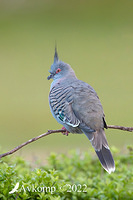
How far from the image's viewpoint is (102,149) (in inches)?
95.0

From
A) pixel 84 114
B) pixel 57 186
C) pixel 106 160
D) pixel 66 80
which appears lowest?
pixel 57 186

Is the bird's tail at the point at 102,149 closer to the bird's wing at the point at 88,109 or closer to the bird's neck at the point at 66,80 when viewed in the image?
the bird's wing at the point at 88,109

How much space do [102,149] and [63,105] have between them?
0.46 m

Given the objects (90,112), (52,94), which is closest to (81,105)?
(90,112)

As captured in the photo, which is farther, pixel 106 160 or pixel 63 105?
pixel 63 105

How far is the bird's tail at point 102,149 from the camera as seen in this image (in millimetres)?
2318

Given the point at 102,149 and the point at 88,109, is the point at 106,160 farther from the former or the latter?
the point at 88,109

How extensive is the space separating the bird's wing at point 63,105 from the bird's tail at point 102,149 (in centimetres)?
16

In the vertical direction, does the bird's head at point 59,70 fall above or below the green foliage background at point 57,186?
above

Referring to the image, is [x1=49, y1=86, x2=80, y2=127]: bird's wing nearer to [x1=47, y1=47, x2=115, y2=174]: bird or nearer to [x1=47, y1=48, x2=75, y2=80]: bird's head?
[x1=47, y1=47, x2=115, y2=174]: bird

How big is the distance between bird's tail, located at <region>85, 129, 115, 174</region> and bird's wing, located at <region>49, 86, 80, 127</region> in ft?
0.51

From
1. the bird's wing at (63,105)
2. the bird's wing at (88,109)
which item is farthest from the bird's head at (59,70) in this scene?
the bird's wing at (88,109)

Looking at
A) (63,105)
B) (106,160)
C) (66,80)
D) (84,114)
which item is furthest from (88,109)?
(66,80)

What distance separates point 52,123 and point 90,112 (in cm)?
458
